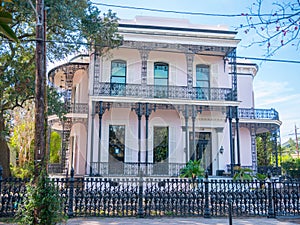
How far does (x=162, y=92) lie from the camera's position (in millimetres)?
16094

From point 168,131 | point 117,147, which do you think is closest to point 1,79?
point 117,147

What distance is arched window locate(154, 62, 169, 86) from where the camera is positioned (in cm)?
1706

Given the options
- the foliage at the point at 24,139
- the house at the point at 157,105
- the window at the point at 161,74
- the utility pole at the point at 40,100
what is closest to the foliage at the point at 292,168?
the house at the point at 157,105

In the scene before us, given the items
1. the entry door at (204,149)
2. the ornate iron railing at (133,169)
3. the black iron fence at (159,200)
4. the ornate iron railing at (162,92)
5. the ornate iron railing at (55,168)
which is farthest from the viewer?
the ornate iron railing at (55,168)

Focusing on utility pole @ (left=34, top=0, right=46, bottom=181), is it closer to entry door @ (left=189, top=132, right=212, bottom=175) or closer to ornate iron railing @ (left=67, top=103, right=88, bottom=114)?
ornate iron railing @ (left=67, top=103, right=88, bottom=114)

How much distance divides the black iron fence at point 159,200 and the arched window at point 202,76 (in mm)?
9306

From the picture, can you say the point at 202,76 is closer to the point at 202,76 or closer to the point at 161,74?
the point at 202,76

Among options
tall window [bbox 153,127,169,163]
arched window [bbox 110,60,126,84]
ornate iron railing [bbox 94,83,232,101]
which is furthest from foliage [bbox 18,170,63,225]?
arched window [bbox 110,60,126,84]

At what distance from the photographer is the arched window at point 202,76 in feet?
57.4

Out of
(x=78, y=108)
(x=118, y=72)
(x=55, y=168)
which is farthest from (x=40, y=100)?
(x=55, y=168)

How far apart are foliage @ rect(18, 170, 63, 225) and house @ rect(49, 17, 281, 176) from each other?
8263 mm

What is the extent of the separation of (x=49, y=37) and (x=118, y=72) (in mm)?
4540

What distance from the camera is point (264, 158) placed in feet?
75.4

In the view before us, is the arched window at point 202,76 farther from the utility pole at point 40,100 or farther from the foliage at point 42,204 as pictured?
the foliage at point 42,204
